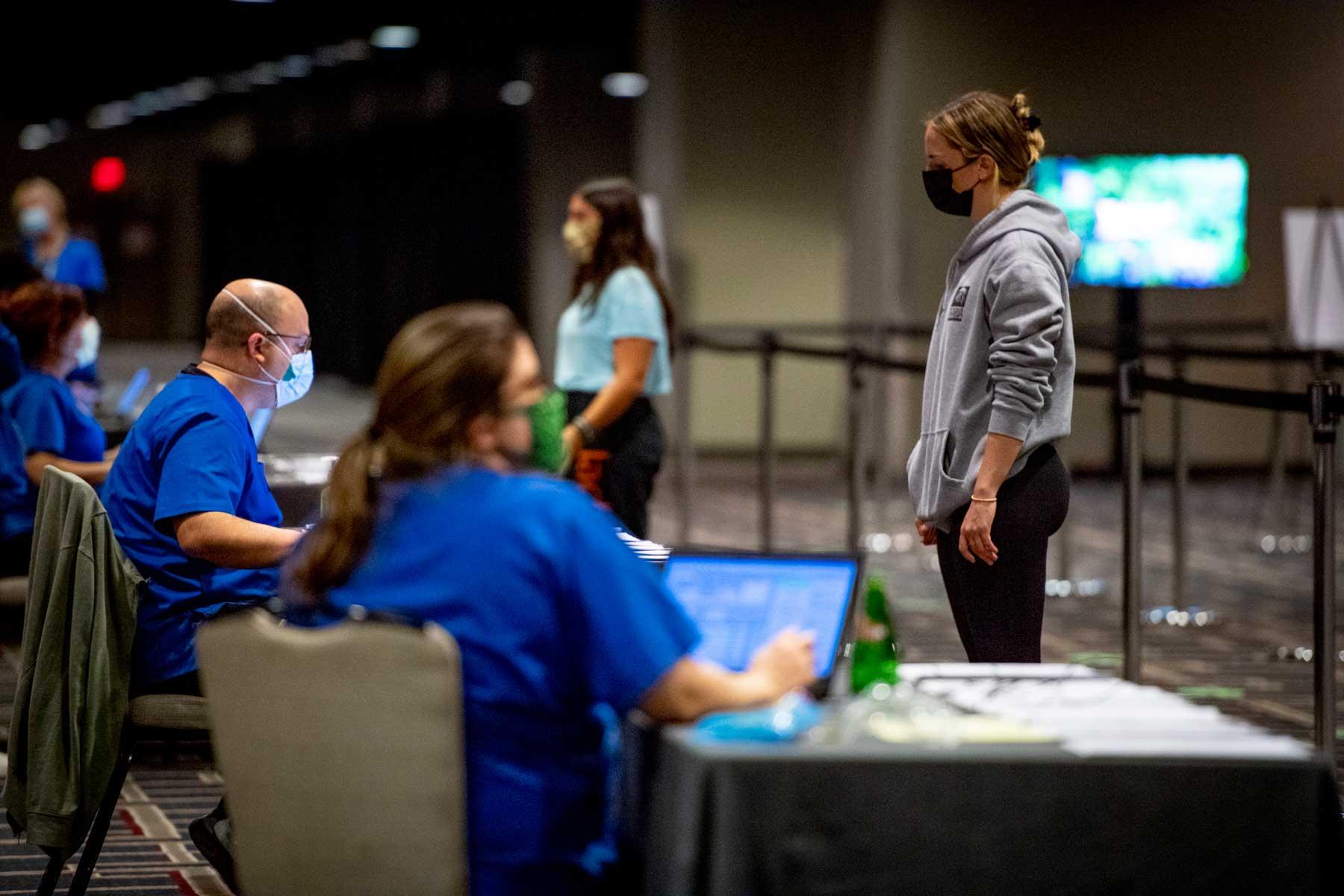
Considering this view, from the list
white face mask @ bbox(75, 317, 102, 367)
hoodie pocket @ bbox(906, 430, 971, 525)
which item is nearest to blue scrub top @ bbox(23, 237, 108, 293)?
white face mask @ bbox(75, 317, 102, 367)

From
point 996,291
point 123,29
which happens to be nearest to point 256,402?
point 996,291

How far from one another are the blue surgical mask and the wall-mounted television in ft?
19.2

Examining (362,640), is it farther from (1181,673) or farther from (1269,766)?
(1181,673)

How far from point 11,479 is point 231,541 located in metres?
2.14

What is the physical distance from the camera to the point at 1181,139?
12398 mm

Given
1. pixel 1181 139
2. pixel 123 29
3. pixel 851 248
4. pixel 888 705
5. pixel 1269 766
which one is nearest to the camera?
pixel 1269 766

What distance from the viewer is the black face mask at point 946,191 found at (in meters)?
3.38

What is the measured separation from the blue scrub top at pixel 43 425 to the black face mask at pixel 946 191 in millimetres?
2752

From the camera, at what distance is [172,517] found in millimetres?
3281

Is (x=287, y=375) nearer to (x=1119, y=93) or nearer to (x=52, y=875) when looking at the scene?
(x=52, y=875)

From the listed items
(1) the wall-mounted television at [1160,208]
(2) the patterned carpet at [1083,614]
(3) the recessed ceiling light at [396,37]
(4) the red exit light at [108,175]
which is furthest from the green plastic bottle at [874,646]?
(4) the red exit light at [108,175]

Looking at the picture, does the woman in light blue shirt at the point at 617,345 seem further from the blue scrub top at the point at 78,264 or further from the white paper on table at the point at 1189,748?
the blue scrub top at the point at 78,264

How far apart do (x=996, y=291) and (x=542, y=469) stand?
128cm

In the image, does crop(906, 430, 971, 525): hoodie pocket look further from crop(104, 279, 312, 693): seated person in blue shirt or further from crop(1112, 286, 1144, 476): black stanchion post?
crop(1112, 286, 1144, 476): black stanchion post
